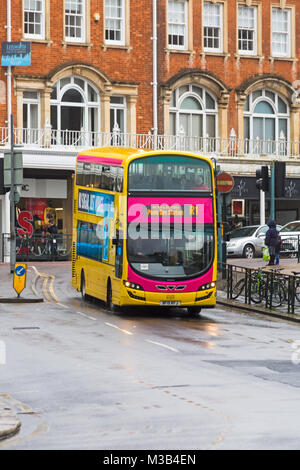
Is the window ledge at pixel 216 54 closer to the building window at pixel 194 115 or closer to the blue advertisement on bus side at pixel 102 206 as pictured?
the building window at pixel 194 115

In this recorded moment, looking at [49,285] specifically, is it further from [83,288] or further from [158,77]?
[158,77]

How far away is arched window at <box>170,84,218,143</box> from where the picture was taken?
50000 millimetres

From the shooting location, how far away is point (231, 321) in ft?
84.9

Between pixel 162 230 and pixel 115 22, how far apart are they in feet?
84.1

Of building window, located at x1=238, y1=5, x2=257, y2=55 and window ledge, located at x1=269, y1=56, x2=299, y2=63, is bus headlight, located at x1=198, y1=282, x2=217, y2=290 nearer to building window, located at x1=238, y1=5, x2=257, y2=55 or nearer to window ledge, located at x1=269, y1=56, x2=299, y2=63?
building window, located at x1=238, y1=5, x2=257, y2=55

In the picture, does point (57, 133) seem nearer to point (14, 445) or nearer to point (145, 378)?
point (145, 378)

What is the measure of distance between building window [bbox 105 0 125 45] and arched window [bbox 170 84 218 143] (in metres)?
3.62

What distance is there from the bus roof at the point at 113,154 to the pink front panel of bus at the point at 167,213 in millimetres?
1092

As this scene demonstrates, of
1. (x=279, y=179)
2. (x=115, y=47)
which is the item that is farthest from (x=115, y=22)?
(x=279, y=179)

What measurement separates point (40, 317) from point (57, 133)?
22.7 m

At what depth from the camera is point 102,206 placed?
89.4ft

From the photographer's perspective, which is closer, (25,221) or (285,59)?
(25,221)

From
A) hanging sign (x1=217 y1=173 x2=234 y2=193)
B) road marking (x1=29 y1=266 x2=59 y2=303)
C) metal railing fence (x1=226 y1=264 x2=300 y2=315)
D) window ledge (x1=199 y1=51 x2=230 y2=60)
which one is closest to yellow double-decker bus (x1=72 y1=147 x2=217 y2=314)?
metal railing fence (x1=226 y1=264 x2=300 y2=315)

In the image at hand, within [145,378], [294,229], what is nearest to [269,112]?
[294,229]
